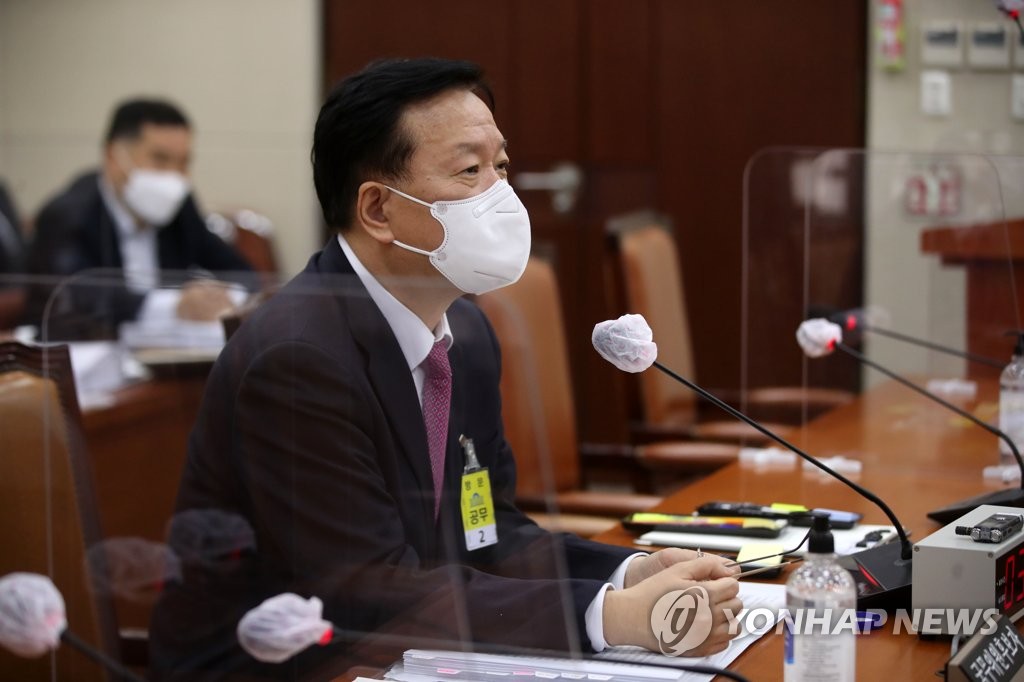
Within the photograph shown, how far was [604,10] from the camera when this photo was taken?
4590 millimetres

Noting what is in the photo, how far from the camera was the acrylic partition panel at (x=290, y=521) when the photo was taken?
1108mm

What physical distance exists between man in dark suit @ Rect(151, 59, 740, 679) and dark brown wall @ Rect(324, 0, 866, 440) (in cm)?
275

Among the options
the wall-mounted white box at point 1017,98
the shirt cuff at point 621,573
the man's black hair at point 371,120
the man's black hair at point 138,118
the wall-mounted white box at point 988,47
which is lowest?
the shirt cuff at point 621,573

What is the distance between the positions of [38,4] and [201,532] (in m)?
4.83

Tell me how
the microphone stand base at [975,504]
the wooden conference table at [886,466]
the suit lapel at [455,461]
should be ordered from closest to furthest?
the suit lapel at [455,461], the microphone stand base at [975,504], the wooden conference table at [886,466]

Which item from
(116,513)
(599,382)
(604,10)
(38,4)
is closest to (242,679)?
(116,513)

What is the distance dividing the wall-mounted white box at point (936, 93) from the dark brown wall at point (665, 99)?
23cm

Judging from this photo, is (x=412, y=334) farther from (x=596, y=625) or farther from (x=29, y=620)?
(x=29, y=620)

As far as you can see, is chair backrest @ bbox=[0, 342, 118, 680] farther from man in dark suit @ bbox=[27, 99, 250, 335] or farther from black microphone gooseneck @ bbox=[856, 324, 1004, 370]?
man in dark suit @ bbox=[27, 99, 250, 335]

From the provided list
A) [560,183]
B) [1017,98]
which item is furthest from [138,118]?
[1017,98]

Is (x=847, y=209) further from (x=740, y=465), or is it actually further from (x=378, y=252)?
(x=378, y=252)

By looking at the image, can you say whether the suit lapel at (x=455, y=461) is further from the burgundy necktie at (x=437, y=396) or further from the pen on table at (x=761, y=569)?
the pen on table at (x=761, y=569)

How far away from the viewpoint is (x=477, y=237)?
1.42m
